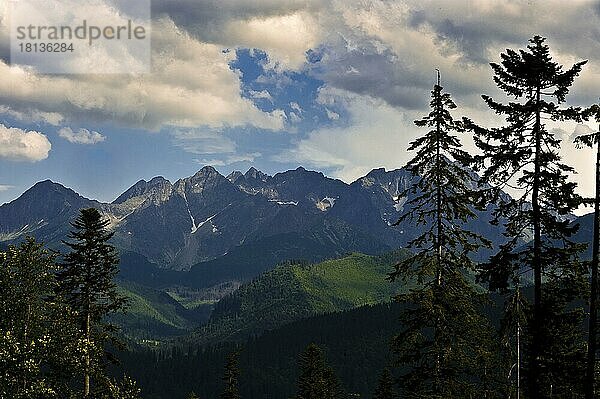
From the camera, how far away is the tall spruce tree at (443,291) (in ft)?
86.1

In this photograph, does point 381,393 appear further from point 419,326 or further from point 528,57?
point 528,57

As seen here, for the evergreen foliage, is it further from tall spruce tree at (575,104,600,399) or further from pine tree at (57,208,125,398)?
tall spruce tree at (575,104,600,399)

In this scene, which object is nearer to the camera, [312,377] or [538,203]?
[538,203]

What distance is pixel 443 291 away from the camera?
26.9 m

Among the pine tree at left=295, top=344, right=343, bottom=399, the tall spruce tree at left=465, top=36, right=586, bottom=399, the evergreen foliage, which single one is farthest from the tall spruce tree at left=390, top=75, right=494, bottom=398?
the pine tree at left=295, top=344, right=343, bottom=399

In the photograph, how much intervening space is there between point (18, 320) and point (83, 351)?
3567 mm

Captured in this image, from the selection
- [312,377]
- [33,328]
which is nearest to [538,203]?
[33,328]

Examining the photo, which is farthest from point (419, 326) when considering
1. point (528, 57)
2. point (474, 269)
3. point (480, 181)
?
point (528, 57)

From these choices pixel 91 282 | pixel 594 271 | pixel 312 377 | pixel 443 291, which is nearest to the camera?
pixel 594 271

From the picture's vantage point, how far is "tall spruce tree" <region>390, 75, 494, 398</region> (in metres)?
26.2

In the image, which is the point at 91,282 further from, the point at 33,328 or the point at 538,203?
the point at 538,203

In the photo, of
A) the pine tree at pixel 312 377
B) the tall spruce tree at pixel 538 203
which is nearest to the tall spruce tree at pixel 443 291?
the tall spruce tree at pixel 538 203

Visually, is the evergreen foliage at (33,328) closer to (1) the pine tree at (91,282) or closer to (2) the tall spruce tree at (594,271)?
(1) the pine tree at (91,282)

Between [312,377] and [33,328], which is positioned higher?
[33,328]
